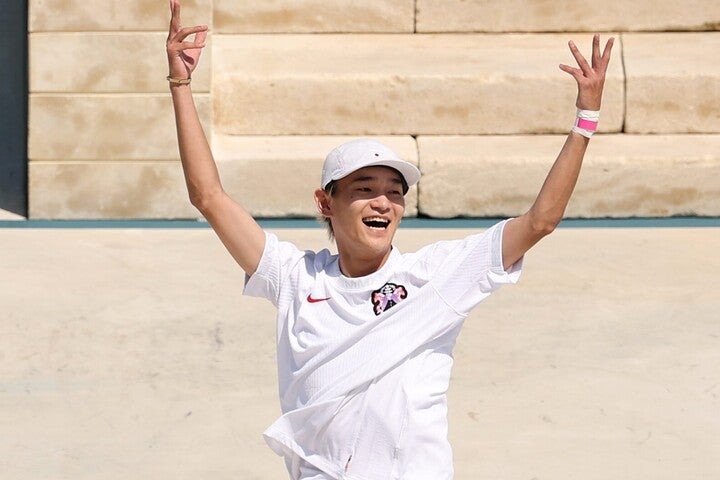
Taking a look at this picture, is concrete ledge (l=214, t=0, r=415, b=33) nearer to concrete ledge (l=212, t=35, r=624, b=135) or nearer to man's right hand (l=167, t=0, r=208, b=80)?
concrete ledge (l=212, t=35, r=624, b=135)

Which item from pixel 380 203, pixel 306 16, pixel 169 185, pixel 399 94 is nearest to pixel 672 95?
pixel 399 94

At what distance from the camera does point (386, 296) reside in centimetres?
370

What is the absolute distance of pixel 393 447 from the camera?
141 inches

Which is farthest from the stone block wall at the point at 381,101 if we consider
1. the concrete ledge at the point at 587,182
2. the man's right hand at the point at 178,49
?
the man's right hand at the point at 178,49

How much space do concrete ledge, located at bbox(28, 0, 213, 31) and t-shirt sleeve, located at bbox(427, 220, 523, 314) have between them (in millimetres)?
5663

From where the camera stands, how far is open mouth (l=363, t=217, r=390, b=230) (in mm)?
3761

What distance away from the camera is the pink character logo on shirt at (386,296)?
3686mm

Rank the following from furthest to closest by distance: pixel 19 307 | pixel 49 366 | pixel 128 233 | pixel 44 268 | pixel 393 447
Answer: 1. pixel 128 233
2. pixel 44 268
3. pixel 19 307
4. pixel 49 366
5. pixel 393 447

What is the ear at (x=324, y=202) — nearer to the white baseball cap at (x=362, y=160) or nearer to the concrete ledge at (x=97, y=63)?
the white baseball cap at (x=362, y=160)

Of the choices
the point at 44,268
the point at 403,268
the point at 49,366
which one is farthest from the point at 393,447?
the point at 44,268

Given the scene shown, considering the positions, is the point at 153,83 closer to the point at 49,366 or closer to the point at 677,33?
the point at 49,366

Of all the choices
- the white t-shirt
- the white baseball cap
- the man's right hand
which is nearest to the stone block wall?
the man's right hand

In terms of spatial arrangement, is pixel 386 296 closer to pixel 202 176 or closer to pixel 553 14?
pixel 202 176

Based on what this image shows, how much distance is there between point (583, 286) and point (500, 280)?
155 inches
